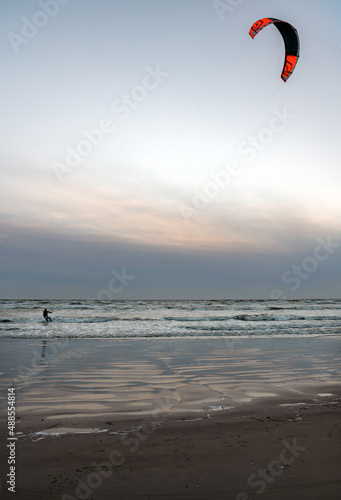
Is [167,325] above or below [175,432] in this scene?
below

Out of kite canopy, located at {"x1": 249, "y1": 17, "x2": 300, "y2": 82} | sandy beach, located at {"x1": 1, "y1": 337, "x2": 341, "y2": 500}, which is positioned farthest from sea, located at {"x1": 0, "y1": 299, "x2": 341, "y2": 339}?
kite canopy, located at {"x1": 249, "y1": 17, "x2": 300, "y2": 82}

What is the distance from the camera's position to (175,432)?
14.4 ft

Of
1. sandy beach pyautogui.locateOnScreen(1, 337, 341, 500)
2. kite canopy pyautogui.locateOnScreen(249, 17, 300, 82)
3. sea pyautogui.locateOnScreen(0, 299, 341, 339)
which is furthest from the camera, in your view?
sea pyautogui.locateOnScreen(0, 299, 341, 339)

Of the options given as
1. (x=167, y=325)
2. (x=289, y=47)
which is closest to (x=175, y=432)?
(x=289, y=47)

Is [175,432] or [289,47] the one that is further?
[289,47]

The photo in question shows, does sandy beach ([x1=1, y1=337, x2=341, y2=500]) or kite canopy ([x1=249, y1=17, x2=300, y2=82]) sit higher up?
kite canopy ([x1=249, y1=17, x2=300, y2=82])

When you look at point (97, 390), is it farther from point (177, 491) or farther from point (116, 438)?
point (177, 491)

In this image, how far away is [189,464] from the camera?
352 cm

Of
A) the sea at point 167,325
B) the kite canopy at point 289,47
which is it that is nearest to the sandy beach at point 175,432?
the sea at point 167,325

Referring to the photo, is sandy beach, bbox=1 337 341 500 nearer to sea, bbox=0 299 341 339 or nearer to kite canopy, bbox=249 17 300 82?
sea, bbox=0 299 341 339

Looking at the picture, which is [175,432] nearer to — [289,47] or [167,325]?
[289,47]

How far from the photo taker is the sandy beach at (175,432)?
3.17 meters

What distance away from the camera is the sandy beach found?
3.17 meters

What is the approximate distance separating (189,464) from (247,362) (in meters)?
6.80
